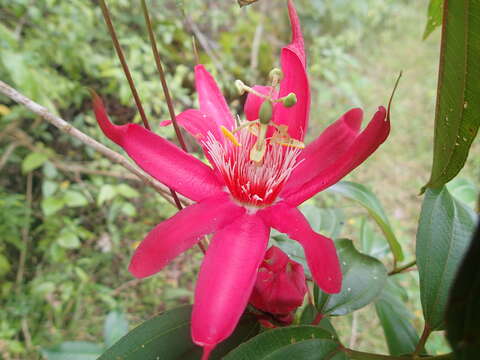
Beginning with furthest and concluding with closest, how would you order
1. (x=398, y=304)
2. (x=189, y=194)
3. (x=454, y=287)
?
(x=398, y=304) < (x=189, y=194) < (x=454, y=287)

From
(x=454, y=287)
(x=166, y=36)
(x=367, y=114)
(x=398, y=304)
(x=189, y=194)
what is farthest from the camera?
(x=367, y=114)

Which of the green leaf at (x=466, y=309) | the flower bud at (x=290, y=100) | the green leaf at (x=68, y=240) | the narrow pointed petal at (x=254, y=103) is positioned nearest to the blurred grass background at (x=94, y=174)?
the green leaf at (x=68, y=240)

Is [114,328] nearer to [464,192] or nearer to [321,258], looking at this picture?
[321,258]

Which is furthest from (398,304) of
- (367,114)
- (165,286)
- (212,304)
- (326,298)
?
(367,114)

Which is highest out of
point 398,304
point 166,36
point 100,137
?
point 166,36

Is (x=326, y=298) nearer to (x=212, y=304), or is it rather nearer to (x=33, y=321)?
(x=212, y=304)
